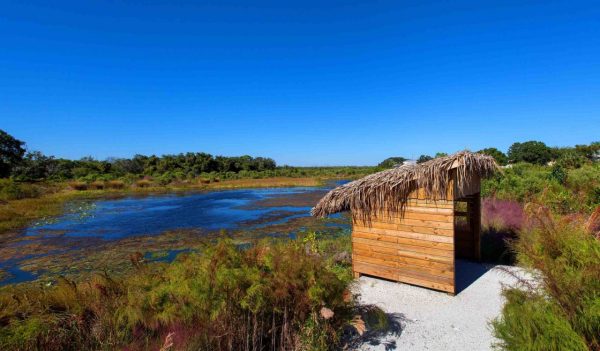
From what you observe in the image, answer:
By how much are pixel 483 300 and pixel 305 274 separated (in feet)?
12.5

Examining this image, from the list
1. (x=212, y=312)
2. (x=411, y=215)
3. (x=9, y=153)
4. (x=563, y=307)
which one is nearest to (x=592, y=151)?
(x=411, y=215)

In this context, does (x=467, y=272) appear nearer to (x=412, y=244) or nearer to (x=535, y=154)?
(x=412, y=244)

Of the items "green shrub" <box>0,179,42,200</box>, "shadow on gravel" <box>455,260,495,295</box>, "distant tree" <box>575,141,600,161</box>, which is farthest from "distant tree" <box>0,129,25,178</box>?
"distant tree" <box>575,141,600,161</box>

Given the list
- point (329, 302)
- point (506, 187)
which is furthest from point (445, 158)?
point (506, 187)

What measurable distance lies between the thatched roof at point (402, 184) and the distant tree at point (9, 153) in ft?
162

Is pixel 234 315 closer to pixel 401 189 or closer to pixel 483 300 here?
pixel 401 189

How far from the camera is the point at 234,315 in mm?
3309

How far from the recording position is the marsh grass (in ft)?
10.1

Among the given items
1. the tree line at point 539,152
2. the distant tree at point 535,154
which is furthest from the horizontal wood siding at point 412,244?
the distant tree at point 535,154

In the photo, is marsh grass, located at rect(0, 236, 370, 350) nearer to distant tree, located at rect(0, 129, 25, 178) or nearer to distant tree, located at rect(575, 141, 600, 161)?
distant tree, located at rect(575, 141, 600, 161)

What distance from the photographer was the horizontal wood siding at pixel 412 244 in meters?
5.38

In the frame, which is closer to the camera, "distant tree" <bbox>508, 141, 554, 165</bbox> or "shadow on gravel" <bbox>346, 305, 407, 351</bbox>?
"shadow on gravel" <bbox>346, 305, 407, 351</bbox>

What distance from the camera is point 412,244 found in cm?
574

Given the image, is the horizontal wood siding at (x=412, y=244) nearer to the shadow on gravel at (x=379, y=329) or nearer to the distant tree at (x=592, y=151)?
the shadow on gravel at (x=379, y=329)
